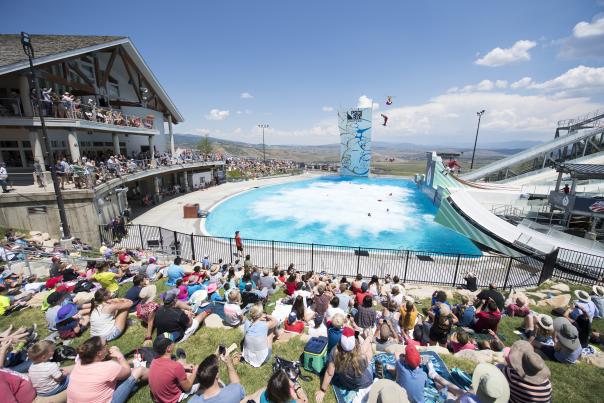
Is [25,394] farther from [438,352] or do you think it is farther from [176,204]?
[176,204]

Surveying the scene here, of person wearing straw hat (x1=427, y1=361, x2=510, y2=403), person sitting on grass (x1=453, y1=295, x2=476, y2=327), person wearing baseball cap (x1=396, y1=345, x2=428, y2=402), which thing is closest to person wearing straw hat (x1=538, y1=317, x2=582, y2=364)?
person sitting on grass (x1=453, y1=295, x2=476, y2=327)

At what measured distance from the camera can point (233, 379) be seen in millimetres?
4160

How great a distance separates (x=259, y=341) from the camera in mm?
4973

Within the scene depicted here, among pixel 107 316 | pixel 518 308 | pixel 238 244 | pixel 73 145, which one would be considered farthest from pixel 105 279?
pixel 73 145

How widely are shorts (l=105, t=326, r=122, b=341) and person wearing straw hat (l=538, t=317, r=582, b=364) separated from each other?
9254mm

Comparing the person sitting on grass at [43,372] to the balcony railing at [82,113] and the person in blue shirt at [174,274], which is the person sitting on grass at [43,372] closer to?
the person in blue shirt at [174,274]

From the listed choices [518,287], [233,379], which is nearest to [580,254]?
[518,287]

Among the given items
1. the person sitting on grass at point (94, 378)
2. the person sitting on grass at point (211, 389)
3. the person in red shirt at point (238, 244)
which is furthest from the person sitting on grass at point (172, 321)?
the person in red shirt at point (238, 244)

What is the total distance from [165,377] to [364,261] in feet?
38.5

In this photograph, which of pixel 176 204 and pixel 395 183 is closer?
pixel 176 204

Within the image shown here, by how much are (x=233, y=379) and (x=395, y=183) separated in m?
49.5

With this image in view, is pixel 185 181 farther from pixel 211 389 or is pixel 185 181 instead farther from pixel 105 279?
pixel 211 389

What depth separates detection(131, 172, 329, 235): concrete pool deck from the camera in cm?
1973

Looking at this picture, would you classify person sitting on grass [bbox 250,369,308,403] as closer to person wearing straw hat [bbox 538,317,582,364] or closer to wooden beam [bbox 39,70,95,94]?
person wearing straw hat [bbox 538,317,582,364]
